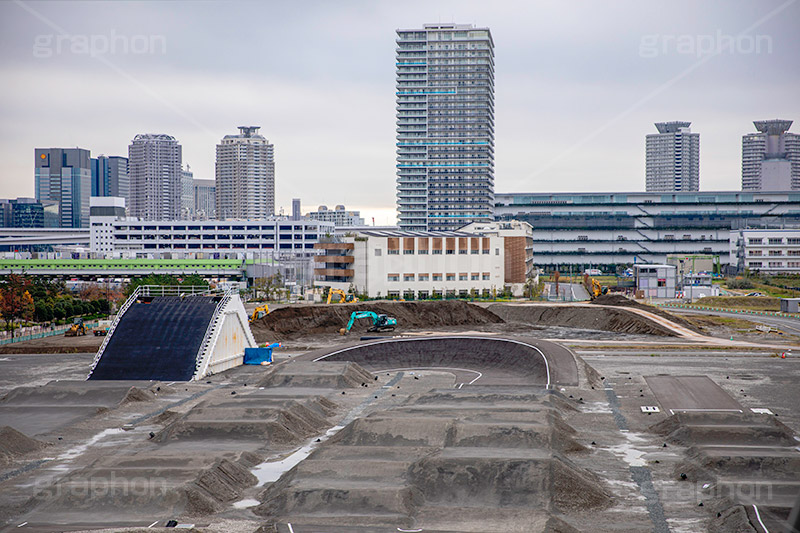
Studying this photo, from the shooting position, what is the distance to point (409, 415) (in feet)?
121

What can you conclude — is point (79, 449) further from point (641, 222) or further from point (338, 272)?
point (641, 222)

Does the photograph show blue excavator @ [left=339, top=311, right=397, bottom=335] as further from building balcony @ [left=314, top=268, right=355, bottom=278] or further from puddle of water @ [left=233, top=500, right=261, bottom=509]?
puddle of water @ [left=233, top=500, right=261, bottom=509]

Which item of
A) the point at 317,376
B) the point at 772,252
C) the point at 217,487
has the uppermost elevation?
the point at 772,252

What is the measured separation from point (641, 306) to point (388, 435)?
2688 inches

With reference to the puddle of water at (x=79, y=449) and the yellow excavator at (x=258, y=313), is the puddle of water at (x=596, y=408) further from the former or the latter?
the yellow excavator at (x=258, y=313)

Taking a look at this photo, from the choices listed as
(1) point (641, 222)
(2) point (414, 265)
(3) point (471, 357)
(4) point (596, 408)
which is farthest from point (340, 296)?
(1) point (641, 222)

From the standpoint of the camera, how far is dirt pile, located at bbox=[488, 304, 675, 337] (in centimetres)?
8431

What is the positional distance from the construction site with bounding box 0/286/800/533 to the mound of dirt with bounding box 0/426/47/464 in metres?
0.10

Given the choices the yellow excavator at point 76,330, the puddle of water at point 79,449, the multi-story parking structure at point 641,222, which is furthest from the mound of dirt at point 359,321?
the multi-story parking structure at point 641,222

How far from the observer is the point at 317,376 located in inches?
2030

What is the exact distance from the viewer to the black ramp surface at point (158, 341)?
53156 mm

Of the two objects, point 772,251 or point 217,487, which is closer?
point 217,487

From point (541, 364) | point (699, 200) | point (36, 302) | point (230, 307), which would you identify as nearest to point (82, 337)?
point (36, 302)

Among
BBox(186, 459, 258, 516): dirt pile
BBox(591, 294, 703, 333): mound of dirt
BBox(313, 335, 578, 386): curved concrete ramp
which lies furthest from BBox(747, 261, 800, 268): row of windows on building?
BBox(186, 459, 258, 516): dirt pile
